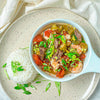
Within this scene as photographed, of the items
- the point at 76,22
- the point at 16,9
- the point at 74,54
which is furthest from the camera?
the point at 16,9

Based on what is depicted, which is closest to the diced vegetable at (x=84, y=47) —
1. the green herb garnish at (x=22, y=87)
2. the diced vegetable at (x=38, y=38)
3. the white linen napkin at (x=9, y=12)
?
the diced vegetable at (x=38, y=38)

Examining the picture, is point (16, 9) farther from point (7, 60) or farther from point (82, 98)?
point (82, 98)

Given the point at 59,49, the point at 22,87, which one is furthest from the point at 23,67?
the point at 59,49

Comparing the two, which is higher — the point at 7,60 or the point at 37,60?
the point at 7,60

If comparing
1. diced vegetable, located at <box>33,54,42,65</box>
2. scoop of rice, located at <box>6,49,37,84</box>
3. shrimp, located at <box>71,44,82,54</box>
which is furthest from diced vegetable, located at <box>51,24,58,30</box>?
scoop of rice, located at <box>6,49,37,84</box>

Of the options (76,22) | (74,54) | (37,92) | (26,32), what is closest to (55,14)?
(76,22)

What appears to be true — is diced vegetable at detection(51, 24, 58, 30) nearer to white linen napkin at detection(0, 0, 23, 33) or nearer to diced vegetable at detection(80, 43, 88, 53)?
diced vegetable at detection(80, 43, 88, 53)

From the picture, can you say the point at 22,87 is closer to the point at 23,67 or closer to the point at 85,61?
the point at 23,67

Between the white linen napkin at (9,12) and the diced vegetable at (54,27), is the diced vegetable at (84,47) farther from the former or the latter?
the white linen napkin at (9,12)
